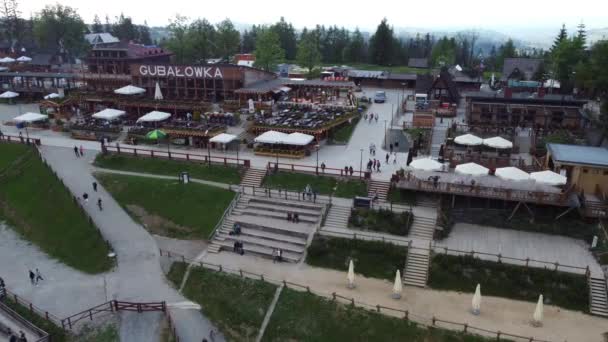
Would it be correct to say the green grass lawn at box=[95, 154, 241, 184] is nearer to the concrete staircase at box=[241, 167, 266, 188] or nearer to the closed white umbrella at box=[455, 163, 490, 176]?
the concrete staircase at box=[241, 167, 266, 188]

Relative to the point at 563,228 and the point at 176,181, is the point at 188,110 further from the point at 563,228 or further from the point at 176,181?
the point at 563,228

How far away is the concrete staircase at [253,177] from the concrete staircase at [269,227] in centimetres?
225

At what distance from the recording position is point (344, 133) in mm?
52812

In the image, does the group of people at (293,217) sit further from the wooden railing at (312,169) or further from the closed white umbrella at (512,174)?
the closed white umbrella at (512,174)

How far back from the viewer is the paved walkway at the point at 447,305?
84.4 feet

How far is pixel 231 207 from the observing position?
3831cm

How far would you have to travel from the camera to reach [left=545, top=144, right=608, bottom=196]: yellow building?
3478cm

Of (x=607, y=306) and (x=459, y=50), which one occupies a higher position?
(x=459, y=50)

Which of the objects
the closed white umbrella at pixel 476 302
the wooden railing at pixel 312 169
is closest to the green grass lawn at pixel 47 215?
the wooden railing at pixel 312 169

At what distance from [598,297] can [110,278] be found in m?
31.0

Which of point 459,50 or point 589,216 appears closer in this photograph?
point 589,216

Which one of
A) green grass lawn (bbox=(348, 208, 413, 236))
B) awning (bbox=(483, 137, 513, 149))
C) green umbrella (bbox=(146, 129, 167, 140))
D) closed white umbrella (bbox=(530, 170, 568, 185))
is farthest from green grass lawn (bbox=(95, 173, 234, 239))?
awning (bbox=(483, 137, 513, 149))

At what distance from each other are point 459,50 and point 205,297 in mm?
134395

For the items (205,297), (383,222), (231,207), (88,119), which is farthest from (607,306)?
(88,119)
